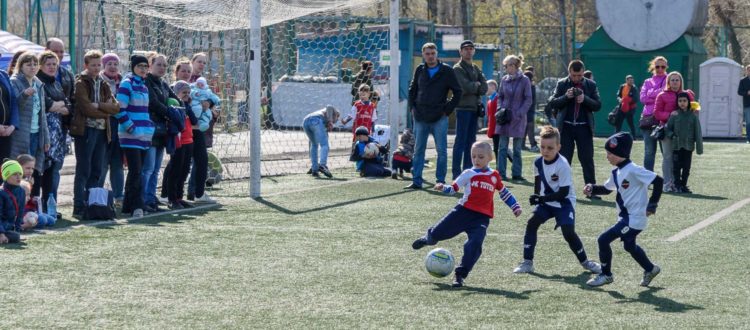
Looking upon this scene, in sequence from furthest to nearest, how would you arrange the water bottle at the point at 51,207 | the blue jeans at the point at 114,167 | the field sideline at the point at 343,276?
the blue jeans at the point at 114,167, the water bottle at the point at 51,207, the field sideline at the point at 343,276

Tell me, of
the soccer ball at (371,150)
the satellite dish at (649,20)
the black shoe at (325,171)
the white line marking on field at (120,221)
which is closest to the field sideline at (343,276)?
the white line marking on field at (120,221)

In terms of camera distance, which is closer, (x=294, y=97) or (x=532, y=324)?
(x=532, y=324)

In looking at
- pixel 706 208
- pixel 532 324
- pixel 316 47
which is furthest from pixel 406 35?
pixel 532 324

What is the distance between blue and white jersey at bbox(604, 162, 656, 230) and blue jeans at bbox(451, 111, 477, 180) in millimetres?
7581

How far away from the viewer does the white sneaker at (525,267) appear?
30.1 ft

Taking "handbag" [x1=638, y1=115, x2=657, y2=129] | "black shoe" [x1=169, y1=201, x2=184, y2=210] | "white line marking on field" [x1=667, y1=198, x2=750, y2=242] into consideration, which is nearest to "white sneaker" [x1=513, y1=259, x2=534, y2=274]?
"white line marking on field" [x1=667, y1=198, x2=750, y2=242]

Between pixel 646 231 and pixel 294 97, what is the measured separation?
20306mm

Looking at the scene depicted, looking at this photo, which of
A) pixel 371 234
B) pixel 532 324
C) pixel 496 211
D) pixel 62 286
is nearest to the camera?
pixel 532 324

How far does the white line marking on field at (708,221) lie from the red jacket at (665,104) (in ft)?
5.62

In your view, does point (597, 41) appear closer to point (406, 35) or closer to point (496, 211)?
point (406, 35)

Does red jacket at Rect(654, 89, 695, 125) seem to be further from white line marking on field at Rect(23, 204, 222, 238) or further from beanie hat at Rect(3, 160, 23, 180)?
beanie hat at Rect(3, 160, 23, 180)

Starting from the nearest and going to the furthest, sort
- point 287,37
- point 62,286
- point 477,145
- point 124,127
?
1. point 62,286
2. point 477,145
3. point 124,127
4. point 287,37

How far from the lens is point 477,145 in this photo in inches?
358

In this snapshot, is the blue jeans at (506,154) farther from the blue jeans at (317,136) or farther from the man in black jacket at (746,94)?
the man in black jacket at (746,94)
